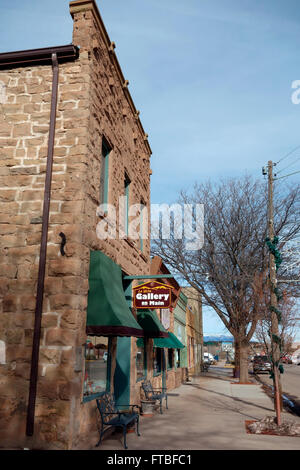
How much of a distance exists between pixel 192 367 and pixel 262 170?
72.4 ft

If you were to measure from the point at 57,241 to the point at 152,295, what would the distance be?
3.42 m

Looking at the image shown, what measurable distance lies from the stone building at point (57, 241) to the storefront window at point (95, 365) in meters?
0.02

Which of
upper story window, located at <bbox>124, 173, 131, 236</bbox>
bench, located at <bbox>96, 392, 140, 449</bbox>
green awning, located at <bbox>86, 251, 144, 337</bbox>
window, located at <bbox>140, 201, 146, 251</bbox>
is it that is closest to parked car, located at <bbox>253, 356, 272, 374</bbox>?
window, located at <bbox>140, 201, 146, 251</bbox>

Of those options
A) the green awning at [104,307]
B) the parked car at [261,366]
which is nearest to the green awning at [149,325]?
the green awning at [104,307]

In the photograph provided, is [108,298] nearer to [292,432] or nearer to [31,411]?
[31,411]

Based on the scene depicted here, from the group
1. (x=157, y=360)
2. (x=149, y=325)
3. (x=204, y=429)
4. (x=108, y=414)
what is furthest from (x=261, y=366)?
(x=108, y=414)

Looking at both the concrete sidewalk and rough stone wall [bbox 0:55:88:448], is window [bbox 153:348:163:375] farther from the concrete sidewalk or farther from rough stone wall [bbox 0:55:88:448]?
rough stone wall [bbox 0:55:88:448]

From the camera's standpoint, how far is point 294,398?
1722cm

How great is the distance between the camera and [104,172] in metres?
9.76

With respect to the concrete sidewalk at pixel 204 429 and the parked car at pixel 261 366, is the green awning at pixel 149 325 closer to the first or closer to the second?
the concrete sidewalk at pixel 204 429

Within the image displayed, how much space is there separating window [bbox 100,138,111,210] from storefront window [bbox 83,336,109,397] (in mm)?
3313

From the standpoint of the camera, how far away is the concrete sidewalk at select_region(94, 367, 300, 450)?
7.67m

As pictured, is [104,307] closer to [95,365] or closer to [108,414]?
[95,365]
